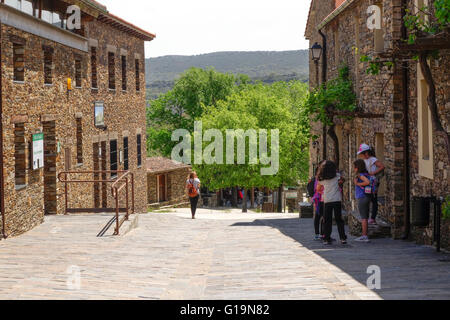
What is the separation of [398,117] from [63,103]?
9540 millimetres

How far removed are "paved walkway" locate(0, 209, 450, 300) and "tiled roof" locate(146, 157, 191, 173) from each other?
29.0 meters

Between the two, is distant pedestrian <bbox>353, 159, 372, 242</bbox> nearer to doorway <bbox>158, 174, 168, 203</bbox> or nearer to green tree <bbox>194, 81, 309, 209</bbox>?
green tree <bbox>194, 81, 309, 209</bbox>

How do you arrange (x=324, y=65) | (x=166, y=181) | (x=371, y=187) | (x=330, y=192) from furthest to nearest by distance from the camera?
1. (x=166, y=181)
2. (x=324, y=65)
3. (x=371, y=187)
4. (x=330, y=192)

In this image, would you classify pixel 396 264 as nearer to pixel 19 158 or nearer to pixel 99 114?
pixel 19 158

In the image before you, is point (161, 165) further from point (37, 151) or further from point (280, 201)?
point (37, 151)

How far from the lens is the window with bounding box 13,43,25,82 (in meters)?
14.0

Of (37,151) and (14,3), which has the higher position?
(14,3)

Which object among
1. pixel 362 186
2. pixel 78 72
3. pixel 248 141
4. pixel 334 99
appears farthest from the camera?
pixel 248 141

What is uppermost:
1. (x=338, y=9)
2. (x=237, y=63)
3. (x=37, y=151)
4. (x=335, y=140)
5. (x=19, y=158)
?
(x=237, y=63)

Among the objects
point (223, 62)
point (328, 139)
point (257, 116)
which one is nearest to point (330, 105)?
point (328, 139)

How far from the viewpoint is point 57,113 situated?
16953mm

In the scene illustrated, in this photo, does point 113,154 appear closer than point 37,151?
No

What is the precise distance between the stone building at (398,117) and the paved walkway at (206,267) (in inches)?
40.4

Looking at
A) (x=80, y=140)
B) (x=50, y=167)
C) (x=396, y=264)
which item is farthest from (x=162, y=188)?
(x=396, y=264)
